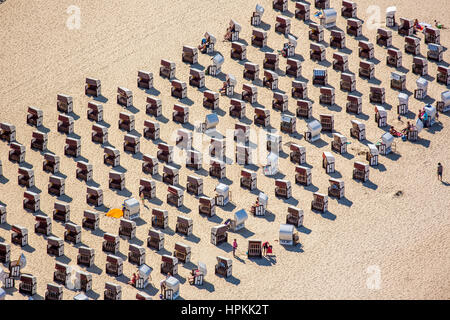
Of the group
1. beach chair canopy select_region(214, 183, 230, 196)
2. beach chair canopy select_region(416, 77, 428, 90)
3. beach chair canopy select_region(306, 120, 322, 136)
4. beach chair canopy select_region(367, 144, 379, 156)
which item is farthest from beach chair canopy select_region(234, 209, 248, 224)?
beach chair canopy select_region(416, 77, 428, 90)

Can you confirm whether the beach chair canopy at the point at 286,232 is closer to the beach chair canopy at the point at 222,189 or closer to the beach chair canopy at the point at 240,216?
the beach chair canopy at the point at 240,216

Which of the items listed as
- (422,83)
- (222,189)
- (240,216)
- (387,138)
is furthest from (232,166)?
(422,83)

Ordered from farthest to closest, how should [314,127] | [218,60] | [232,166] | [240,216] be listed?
[218,60] → [314,127] → [232,166] → [240,216]

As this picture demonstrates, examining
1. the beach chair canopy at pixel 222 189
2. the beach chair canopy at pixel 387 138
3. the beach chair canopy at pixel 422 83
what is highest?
the beach chair canopy at pixel 422 83

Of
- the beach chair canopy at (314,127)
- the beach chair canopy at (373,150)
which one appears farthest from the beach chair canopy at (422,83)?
the beach chair canopy at (314,127)

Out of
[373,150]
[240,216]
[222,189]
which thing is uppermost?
[373,150]

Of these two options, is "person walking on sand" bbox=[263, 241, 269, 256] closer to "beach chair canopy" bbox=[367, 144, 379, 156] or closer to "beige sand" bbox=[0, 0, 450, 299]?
"beige sand" bbox=[0, 0, 450, 299]

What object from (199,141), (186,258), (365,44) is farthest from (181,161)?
(365,44)

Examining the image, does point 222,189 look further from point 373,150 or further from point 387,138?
point 387,138

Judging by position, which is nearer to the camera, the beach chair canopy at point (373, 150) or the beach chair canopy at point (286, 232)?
the beach chair canopy at point (286, 232)
